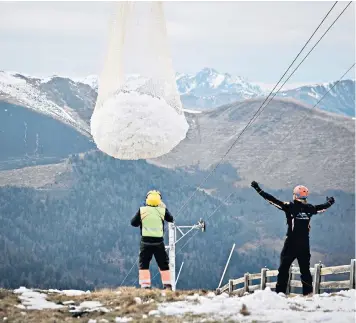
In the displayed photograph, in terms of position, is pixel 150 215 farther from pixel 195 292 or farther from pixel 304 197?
pixel 304 197

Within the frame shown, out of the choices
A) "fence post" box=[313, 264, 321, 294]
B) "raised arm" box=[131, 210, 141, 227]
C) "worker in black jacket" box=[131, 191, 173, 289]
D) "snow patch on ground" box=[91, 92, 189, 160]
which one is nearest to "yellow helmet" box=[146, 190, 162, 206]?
"worker in black jacket" box=[131, 191, 173, 289]

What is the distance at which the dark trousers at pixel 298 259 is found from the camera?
39.9 feet

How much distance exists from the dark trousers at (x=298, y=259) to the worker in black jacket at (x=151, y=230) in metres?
2.42

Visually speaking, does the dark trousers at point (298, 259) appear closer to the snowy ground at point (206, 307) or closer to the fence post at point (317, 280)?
the fence post at point (317, 280)

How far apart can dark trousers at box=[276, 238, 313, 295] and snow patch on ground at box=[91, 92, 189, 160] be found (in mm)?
3172

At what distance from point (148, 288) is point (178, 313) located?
3.77 meters

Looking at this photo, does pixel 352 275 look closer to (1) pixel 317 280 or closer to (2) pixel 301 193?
(1) pixel 317 280

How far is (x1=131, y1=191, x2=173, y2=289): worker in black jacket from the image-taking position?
1323 centimetres

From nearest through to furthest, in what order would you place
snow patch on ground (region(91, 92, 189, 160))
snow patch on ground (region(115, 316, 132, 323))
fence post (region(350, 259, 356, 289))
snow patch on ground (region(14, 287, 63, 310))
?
snow patch on ground (region(115, 316, 132, 323)), snow patch on ground (region(14, 287, 63, 310)), fence post (region(350, 259, 356, 289)), snow patch on ground (region(91, 92, 189, 160))

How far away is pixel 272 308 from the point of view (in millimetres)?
9648

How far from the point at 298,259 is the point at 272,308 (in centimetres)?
295

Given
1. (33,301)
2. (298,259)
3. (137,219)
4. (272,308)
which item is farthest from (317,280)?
(33,301)

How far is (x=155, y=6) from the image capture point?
→ 12.1 metres

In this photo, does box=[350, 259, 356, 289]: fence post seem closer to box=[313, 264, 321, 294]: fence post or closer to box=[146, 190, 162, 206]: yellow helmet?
box=[313, 264, 321, 294]: fence post
